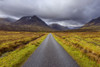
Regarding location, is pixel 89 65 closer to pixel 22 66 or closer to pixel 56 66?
pixel 56 66

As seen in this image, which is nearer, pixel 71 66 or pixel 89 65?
pixel 71 66

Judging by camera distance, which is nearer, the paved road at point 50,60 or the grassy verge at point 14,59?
the paved road at point 50,60

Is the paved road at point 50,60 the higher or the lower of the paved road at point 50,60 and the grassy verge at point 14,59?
the higher

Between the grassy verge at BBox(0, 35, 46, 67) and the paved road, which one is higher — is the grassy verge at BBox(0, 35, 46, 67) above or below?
below

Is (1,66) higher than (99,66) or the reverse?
the reverse

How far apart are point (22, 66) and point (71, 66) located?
4597 mm

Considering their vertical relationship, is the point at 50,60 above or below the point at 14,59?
above

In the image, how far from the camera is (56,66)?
669cm

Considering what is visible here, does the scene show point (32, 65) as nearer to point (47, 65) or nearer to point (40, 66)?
point (40, 66)

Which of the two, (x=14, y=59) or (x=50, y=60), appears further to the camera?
(x=14, y=59)

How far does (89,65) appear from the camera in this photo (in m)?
7.27

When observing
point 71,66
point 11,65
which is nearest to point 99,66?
point 71,66

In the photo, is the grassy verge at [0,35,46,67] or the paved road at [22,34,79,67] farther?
the grassy verge at [0,35,46,67]

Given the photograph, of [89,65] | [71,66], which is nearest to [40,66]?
[71,66]
